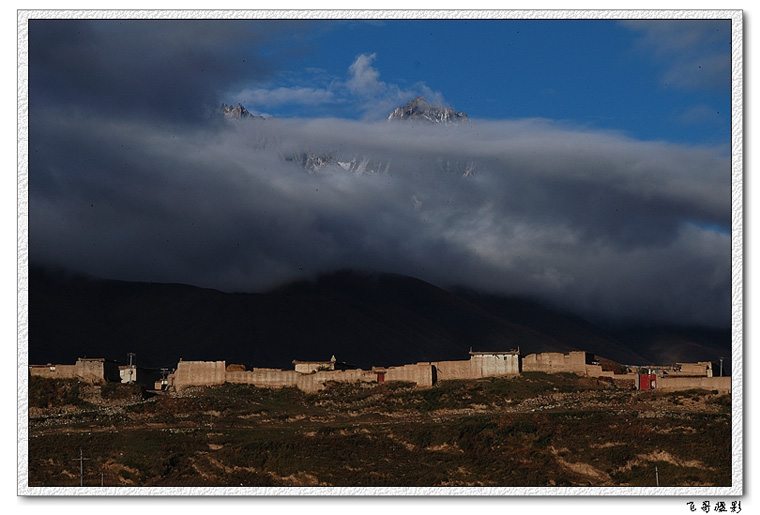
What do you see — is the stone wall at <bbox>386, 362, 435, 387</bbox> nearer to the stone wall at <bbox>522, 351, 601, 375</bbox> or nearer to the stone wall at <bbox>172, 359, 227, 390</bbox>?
the stone wall at <bbox>522, 351, 601, 375</bbox>

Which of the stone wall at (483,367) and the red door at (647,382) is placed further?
the stone wall at (483,367)

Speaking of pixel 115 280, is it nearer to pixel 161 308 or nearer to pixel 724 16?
pixel 161 308

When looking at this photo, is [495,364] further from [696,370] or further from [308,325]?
[308,325]

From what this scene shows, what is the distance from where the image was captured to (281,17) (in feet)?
106

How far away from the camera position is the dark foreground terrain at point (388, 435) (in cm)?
4631

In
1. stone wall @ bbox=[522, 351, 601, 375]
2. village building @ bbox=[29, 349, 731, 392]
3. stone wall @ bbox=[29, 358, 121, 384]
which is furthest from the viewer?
stone wall @ bbox=[29, 358, 121, 384]

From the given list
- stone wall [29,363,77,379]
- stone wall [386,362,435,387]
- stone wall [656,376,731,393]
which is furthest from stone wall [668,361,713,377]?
stone wall [29,363,77,379]

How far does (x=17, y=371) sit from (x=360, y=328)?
9156 cm

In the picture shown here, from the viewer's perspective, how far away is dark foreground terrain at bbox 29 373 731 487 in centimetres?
4631

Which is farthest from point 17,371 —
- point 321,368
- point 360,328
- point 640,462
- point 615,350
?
point 615,350

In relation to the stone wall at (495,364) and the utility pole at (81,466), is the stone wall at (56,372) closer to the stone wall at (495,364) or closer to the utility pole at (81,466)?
the utility pole at (81,466)

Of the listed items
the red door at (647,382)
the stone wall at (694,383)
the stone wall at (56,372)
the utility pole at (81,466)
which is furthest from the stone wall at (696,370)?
the stone wall at (56,372)

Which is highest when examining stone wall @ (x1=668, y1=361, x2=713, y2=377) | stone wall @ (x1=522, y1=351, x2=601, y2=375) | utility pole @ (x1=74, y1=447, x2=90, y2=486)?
stone wall @ (x1=522, y1=351, x2=601, y2=375)

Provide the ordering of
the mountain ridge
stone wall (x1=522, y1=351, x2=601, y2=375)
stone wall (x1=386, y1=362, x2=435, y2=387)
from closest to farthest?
stone wall (x1=386, y1=362, x2=435, y2=387), stone wall (x1=522, y1=351, x2=601, y2=375), the mountain ridge
